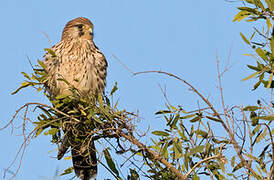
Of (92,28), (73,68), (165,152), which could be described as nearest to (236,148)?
(165,152)

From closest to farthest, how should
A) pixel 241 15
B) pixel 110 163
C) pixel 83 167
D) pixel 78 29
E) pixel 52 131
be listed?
pixel 241 15
pixel 110 163
pixel 52 131
pixel 83 167
pixel 78 29

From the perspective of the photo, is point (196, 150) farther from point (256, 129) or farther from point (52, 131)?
point (52, 131)

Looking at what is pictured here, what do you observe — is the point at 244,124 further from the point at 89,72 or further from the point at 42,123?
the point at 89,72

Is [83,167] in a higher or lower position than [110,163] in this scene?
higher

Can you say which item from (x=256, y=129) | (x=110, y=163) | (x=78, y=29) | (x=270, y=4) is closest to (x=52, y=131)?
(x=110, y=163)

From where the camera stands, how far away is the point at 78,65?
4.12 meters

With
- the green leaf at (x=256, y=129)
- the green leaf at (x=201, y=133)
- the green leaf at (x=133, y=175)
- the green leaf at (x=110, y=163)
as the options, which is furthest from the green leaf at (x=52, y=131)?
the green leaf at (x=256, y=129)

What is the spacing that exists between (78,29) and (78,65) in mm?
635

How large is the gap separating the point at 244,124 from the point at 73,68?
2.11 meters

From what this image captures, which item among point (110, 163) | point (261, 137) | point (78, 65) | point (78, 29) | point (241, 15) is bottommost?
point (261, 137)

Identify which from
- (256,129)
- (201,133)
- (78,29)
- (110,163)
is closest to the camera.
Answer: (256,129)

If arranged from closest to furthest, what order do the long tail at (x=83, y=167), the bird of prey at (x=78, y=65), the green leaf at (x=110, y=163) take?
the green leaf at (x=110, y=163) < the long tail at (x=83, y=167) < the bird of prey at (x=78, y=65)

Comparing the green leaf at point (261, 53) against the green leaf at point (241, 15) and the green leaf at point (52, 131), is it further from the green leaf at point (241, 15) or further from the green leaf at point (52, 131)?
the green leaf at point (52, 131)

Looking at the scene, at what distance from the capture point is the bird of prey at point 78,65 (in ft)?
13.1
